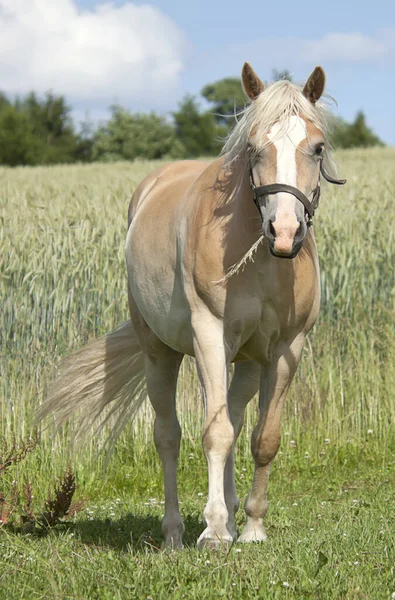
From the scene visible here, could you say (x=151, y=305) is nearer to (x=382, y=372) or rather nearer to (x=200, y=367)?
(x=200, y=367)

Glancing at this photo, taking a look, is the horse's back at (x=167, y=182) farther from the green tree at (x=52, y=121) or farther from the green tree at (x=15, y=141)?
the green tree at (x=52, y=121)

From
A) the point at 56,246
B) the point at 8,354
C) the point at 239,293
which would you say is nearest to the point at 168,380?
the point at 239,293

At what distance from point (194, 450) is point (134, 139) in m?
58.3

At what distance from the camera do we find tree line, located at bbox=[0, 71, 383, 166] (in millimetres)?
58938

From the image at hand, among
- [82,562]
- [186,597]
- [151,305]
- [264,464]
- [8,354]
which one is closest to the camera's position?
[186,597]

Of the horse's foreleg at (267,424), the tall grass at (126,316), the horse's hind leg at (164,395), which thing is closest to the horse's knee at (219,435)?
the horse's foreleg at (267,424)

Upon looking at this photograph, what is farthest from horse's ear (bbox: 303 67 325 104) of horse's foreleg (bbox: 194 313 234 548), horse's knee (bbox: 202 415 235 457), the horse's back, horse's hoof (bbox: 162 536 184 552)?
horse's hoof (bbox: 162 536 184 552)

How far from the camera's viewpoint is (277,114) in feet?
13.3

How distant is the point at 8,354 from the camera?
25.3 ft

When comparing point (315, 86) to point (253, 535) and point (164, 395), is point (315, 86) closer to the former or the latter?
point (164, 395)

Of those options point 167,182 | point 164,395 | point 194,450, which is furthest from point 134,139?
point 164,395

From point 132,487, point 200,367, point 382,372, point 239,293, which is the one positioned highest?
point 239,293

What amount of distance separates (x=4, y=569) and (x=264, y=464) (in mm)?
1543

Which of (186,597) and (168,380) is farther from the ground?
(168,380)
